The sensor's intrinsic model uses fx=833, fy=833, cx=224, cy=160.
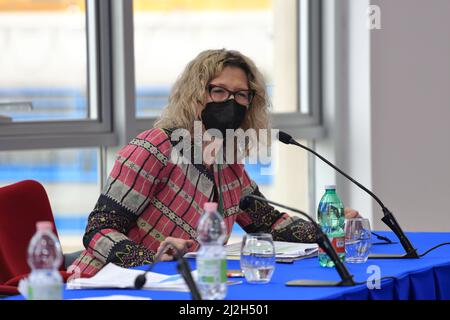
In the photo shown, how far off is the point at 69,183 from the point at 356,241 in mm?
2067

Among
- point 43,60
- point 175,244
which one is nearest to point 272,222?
point 175,244

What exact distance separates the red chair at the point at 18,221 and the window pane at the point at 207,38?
4.61ft

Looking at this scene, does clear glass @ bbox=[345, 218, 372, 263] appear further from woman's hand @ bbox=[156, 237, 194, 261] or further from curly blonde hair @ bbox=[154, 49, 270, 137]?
curly blonde hair @ bbox=[154, 49, 270, 137]

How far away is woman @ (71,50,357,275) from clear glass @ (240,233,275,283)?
32cm

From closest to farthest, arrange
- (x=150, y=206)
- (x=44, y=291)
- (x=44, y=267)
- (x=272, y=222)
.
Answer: (x=44, y=291)
(x=44, y=267)
(x=150, y=206)
(x=272, y=222)

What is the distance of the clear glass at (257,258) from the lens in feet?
6.73

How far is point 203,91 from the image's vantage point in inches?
109

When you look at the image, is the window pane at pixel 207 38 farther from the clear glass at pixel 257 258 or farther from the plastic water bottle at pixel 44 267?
the plastic water bottle at pixel 44 267

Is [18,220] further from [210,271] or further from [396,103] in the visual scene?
[396,103]

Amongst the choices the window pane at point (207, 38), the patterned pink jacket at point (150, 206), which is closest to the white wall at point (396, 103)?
the window pane at point (207, 38)

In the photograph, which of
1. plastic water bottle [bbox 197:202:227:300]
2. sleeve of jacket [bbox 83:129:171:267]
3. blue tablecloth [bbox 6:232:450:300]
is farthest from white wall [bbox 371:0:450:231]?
plastic water bottle [bbox 197:202:227:300]
